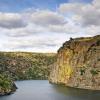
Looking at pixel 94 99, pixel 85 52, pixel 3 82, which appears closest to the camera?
pixel 94 99

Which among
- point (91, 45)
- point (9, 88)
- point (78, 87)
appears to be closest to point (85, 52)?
point (91, 45)

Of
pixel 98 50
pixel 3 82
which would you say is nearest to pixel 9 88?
pixel 3 82

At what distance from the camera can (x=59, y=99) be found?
128375 millimetres

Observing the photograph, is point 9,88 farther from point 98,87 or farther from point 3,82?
point 98,87

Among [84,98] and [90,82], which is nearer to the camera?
[84,98]

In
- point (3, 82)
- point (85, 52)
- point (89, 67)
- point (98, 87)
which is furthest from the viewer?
point (85, 52)

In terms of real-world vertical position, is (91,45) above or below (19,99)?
above

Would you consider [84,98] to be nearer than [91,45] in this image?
Yes

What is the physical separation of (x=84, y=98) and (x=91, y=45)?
219 feet

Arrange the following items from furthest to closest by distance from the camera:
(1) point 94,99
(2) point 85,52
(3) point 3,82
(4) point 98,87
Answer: (2) point 85,52 → (4) point 98,87 → (3) point 3,82 → (1) point 94,99

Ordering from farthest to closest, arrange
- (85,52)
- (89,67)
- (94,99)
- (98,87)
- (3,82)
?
(85,52) < (89,67) < (98,87) < (3,82) < (94,99)

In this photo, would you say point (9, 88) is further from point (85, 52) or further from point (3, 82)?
point (85, 52)

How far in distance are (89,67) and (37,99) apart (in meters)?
59.7

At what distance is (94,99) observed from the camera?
124375 millimetres
